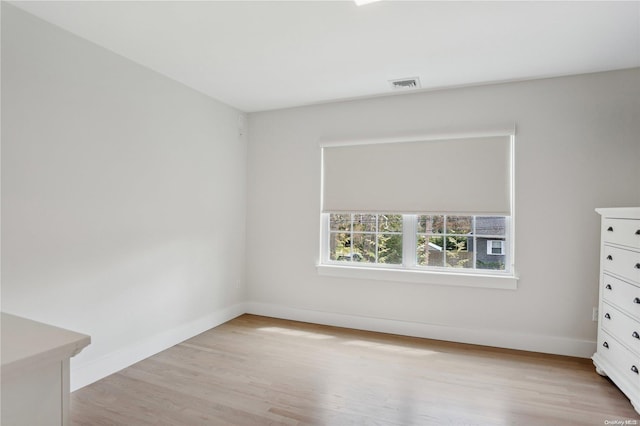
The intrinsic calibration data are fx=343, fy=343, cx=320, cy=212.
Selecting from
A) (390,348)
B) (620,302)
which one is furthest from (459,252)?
(620,302)

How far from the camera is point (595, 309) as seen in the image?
305 centimetres

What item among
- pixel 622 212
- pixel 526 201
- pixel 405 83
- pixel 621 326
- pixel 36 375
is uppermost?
pixel 405 83

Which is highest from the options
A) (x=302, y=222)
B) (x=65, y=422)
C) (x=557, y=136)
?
(x=557, y=136)

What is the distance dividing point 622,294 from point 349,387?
210 cm

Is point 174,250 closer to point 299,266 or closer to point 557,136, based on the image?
point 299,266

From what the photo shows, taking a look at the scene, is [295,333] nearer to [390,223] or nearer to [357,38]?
[390,223]

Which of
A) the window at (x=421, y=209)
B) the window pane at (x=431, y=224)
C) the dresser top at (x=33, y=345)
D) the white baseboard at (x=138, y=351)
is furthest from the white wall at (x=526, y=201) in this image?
the dresser top at (x=33, y=345)

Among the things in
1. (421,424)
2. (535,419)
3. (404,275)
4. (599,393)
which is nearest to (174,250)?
(404,275)

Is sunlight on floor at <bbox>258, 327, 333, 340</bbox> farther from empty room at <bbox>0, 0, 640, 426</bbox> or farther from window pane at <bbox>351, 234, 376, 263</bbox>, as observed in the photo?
window pane at <bbox>351, 234, 376, 263</bbox>

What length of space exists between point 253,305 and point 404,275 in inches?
77.3

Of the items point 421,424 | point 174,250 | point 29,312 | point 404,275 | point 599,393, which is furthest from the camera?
point 404,275

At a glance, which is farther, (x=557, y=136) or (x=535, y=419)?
(x=557, y=136)

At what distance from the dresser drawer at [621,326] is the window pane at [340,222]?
243 cm

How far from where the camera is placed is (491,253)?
3467mm
